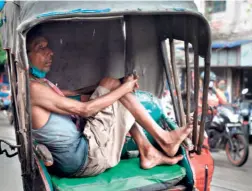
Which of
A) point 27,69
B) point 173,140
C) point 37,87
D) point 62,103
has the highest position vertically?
point 27,69

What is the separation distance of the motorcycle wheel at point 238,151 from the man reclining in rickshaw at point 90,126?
3.32 metres

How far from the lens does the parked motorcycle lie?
6.22 m

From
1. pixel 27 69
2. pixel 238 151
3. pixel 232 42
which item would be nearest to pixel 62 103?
pixel 27 69

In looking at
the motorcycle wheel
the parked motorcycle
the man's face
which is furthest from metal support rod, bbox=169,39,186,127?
the motorcycle wheel

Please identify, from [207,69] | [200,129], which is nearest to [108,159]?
[200,129]

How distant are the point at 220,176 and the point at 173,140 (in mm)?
2758

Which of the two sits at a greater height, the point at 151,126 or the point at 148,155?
the point at 151,126

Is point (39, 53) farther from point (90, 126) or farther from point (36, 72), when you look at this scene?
point (90, 126)

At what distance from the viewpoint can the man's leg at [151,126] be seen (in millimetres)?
2990

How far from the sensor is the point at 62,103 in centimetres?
276

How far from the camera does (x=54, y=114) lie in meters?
2.82

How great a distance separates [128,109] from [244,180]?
9.83ft

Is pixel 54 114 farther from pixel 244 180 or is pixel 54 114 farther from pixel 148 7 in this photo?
pixel 244 180

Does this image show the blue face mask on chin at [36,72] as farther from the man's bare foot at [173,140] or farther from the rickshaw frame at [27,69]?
the man's bare foot at [173,140]
